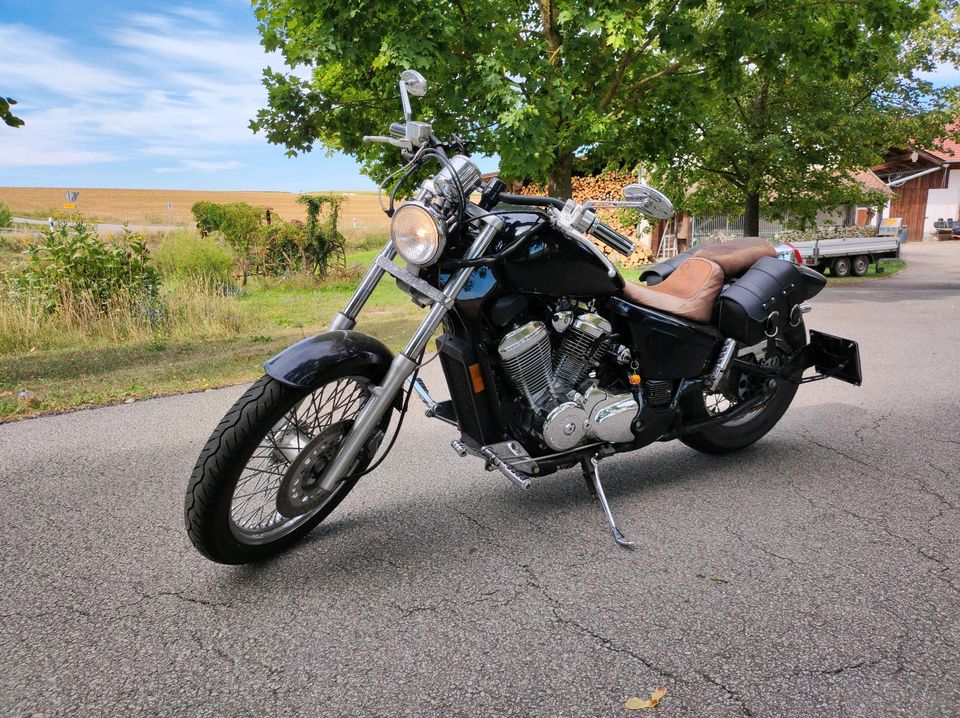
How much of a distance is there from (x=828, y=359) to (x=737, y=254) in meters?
0.93

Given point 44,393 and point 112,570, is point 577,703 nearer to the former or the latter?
point 112,570

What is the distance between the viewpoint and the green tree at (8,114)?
6.50 m

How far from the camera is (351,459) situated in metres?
2.96

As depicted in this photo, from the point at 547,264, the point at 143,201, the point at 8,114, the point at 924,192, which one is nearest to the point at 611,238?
the point at 547,264

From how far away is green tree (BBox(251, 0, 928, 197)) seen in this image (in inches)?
317

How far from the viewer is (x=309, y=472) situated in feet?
9.70

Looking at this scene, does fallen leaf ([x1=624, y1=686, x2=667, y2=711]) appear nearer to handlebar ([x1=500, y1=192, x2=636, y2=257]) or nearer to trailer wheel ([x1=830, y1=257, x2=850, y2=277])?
handlebar ([x1=500, y1=192, x2=636, y2=257])

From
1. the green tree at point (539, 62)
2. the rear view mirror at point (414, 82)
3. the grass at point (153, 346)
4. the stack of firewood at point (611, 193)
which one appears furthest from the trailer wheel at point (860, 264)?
the rear view mirror at point (414, 82)

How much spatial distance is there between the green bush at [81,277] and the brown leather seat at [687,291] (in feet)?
23.4

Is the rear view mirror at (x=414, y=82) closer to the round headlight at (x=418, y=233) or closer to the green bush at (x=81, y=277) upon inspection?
the round headlight at (x=418, y=233)

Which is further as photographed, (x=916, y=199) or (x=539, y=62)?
(x=916, y=199)

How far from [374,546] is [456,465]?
1112 millimetres

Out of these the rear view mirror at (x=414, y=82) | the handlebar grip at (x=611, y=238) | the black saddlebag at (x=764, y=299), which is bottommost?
the black saddlebag at (x=764, y=299)

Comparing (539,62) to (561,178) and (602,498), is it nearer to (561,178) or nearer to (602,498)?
(561,178)
